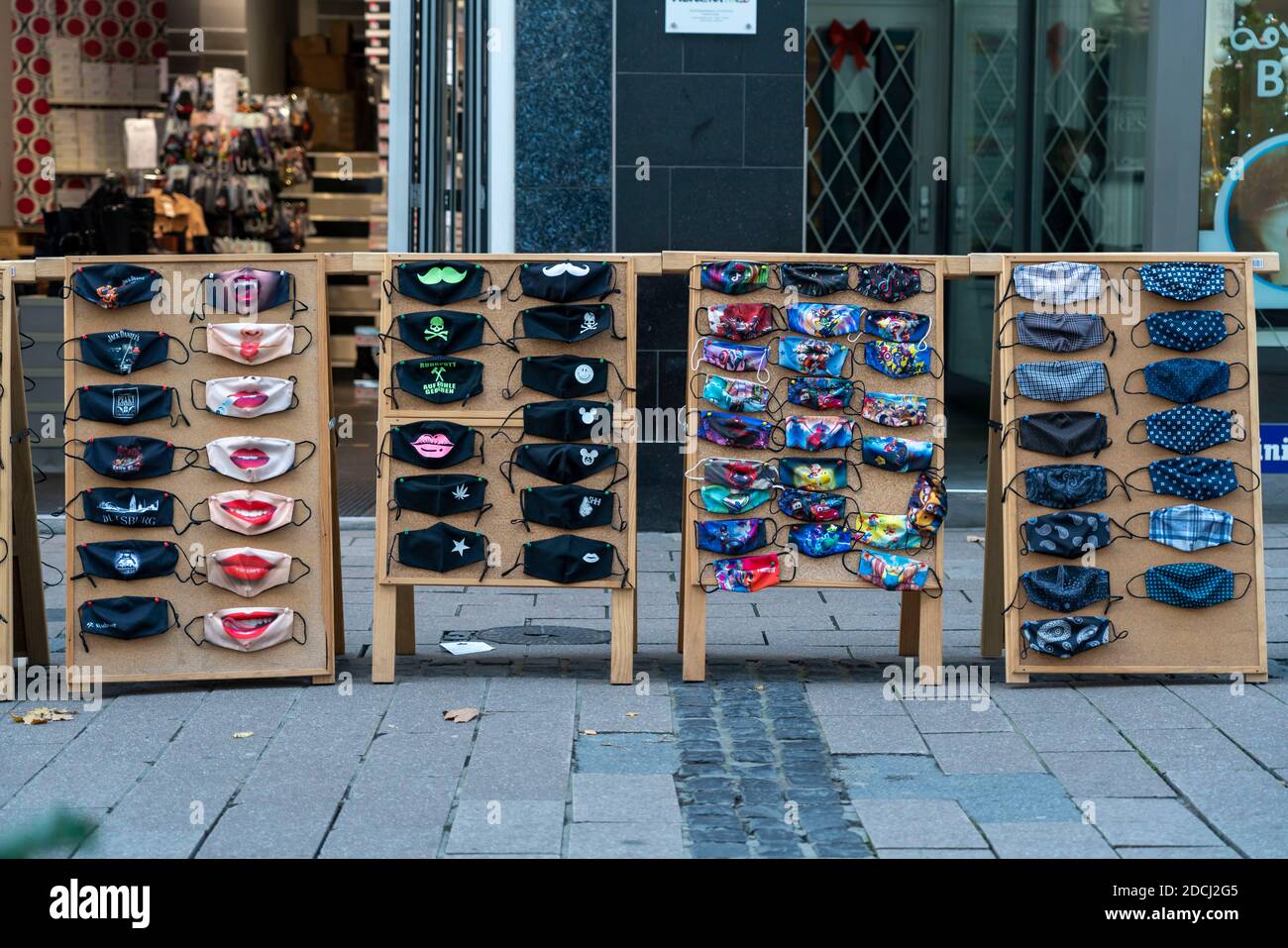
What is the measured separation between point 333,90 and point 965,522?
8504 mm

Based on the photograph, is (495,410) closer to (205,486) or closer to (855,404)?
(205,486)

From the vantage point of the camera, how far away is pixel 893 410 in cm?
534

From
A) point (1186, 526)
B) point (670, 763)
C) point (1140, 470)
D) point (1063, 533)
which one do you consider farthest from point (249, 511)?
point (1186, 526)

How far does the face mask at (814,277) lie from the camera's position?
534cm

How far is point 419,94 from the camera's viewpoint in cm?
786

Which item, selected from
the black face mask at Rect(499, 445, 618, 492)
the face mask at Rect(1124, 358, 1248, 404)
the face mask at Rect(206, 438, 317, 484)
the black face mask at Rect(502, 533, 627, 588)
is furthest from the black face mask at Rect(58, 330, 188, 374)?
the face mask at Rect(1124, 358, 1248, 404)

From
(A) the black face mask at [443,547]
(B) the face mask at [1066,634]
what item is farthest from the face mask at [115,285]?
(B) the face mask at [1066,634]

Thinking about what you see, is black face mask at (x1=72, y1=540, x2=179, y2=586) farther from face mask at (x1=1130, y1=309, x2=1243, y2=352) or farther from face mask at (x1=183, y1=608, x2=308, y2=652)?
face mask at (x1=1130, y1=309, x2=1243, y2=352)

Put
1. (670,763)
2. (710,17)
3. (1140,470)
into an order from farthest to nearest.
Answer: (710,17)
(1140,470)
(670,763)

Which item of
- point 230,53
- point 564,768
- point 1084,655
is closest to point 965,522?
point 1084,655

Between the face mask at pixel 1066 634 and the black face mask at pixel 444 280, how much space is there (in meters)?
2.13

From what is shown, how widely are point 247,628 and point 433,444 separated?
2.82 feet

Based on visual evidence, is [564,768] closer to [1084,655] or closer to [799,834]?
[799,834]

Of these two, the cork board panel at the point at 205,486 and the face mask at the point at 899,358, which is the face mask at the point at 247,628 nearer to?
the cork board panel at the point at 205,486
